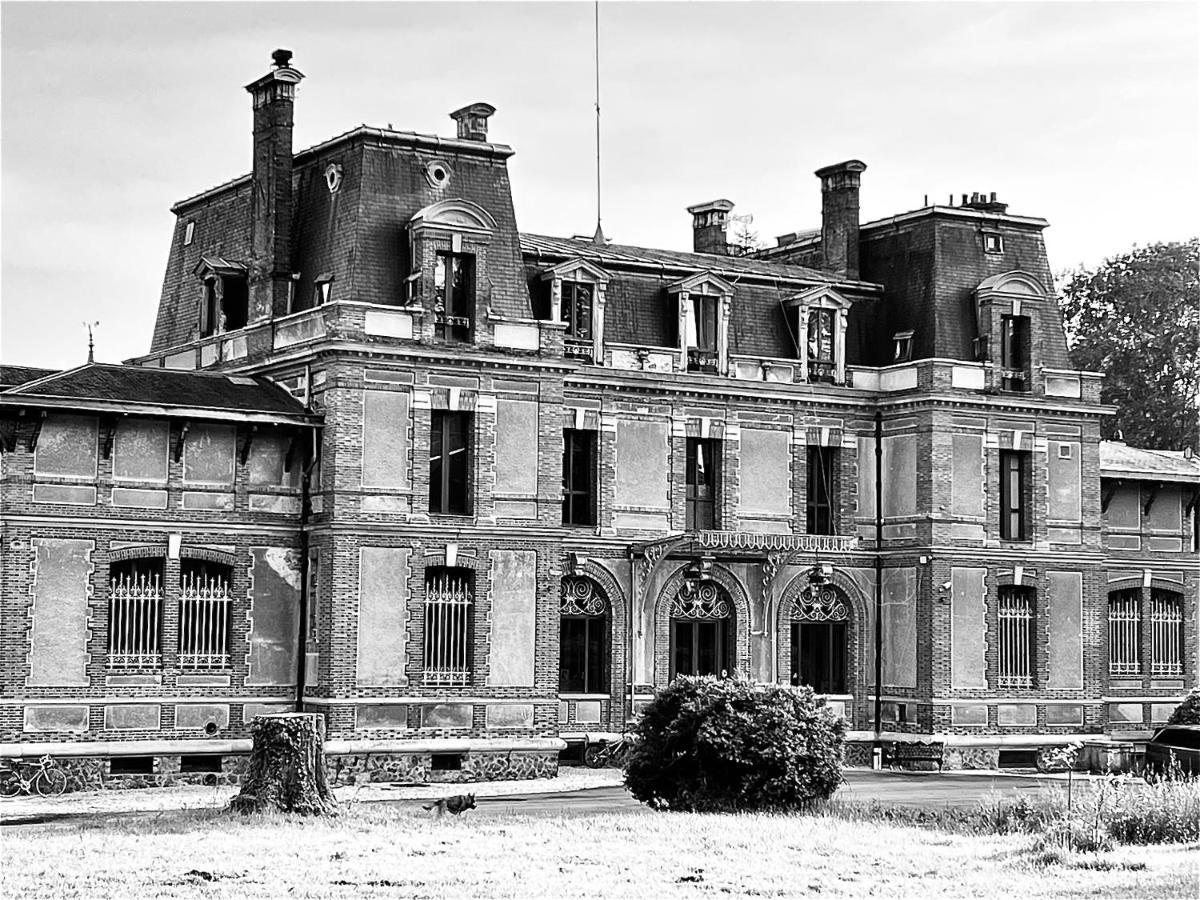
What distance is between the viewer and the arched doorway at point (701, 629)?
147ft

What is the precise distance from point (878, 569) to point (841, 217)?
882 cm

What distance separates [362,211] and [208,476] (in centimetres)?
605

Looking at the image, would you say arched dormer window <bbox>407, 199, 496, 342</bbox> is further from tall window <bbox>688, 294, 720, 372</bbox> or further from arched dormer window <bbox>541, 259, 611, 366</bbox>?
tall window <bbox>688, 294, 720, 372</bbox>

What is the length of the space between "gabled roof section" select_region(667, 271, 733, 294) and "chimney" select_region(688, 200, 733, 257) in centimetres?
651

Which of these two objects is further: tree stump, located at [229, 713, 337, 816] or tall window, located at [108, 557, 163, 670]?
tall window, located at [108, 557, 163, 670]

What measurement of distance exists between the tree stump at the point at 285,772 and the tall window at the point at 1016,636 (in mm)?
20928

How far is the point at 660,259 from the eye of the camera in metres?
46.0

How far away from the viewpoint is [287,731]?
29.2 meters

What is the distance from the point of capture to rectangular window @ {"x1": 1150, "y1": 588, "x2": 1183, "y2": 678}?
4994 cm

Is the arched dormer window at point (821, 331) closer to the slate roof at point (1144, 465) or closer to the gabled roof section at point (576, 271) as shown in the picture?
the gabled roof section at point (576, 271)

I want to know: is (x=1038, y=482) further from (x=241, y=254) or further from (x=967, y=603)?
(x=241, y=254)

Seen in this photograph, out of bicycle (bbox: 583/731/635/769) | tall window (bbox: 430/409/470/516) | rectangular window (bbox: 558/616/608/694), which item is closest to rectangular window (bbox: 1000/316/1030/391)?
rectangular window (bbox: 558/616/608/694)

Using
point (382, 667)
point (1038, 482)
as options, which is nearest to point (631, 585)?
point (382, 667)

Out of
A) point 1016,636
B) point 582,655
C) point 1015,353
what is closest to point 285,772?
point 582,655
